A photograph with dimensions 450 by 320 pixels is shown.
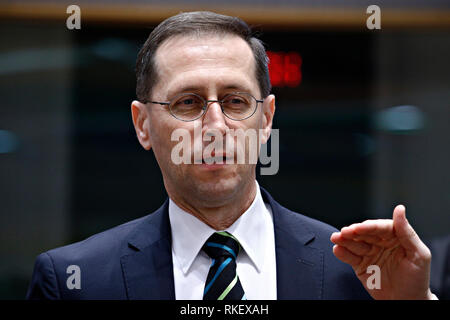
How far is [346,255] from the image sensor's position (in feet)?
3.80

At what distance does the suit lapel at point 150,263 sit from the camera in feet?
4.18

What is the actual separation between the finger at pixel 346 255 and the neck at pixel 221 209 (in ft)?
0.99

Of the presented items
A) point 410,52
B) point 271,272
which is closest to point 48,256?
point 271,272

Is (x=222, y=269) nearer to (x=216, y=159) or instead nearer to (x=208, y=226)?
(x=208, y=226)

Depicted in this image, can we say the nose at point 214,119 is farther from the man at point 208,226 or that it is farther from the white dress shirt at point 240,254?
the white dress shirt at point 240,254

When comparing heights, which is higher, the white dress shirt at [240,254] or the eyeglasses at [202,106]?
the eyeglasses at [202,106]

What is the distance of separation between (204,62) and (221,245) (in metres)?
0.49

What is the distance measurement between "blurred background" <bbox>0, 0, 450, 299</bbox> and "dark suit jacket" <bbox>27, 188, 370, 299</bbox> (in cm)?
74

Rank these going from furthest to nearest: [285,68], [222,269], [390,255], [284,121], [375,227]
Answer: [284,121], [285,68], [222,269], [390,255], [375,227]

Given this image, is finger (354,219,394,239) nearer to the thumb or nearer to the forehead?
the thumb

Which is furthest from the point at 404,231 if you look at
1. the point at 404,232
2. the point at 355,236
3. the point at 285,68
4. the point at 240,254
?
the point at 285,68

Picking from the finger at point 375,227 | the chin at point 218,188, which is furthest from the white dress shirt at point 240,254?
the finger at point 375,227

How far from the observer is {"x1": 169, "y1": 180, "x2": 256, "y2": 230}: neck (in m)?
1.34
